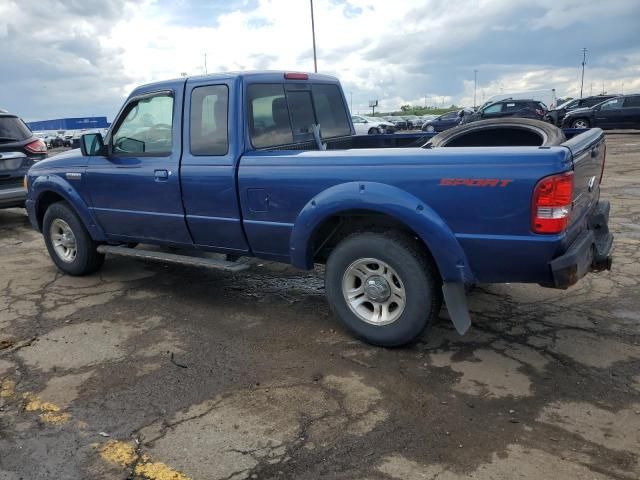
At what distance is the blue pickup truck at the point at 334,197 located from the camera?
3211mm

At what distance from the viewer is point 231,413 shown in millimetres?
3160

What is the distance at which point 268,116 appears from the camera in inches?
180

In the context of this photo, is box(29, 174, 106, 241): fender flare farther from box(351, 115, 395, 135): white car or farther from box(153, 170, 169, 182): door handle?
box(351, 115, 395, 135): white car

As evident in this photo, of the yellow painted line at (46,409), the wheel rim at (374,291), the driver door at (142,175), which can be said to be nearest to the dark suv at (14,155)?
the driver door at (142,175)

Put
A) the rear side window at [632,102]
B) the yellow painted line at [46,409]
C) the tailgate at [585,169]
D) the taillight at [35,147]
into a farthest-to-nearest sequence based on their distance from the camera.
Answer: the rear side window at [632,102] < the taillight at [35,147] < the tailgate at [585,169] < the yellow painted line at [46,409]

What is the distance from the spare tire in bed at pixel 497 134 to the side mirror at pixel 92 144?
10.1 feet

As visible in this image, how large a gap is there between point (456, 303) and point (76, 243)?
4.08 meters

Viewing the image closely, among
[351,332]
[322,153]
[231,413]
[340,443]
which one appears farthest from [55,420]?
[322,153]

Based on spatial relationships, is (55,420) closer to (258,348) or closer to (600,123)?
(258,348)

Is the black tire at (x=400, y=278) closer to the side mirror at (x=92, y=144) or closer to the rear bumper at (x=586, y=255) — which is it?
the rear bumper at (x=586, y=255)

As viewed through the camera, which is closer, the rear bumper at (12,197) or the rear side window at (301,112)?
the rear side window at (301,112)

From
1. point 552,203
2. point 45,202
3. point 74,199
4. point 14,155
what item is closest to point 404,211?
point 552,203

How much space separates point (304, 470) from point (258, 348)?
148 centimetres

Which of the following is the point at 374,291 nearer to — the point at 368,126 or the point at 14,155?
the point at 14,155
